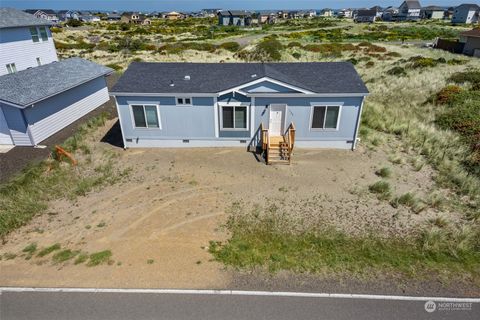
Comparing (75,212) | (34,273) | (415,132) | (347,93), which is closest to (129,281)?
(34,273)

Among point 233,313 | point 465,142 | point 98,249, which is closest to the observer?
point 233,313

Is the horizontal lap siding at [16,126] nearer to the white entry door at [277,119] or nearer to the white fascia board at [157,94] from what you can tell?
the white fascia board at [157,94]

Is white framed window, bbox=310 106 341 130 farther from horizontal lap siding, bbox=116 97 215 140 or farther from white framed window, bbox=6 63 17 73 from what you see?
white framed window, bbox=6 63 17 73

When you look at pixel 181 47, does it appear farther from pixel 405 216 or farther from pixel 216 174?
pixel 405 216

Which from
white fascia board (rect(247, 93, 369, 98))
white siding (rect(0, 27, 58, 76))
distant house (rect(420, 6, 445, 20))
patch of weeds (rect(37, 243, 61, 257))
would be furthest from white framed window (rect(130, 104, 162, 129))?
distant house (rect(420, 6, 445, 20))

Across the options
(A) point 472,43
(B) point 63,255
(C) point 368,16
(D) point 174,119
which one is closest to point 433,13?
(C) point 368,16
